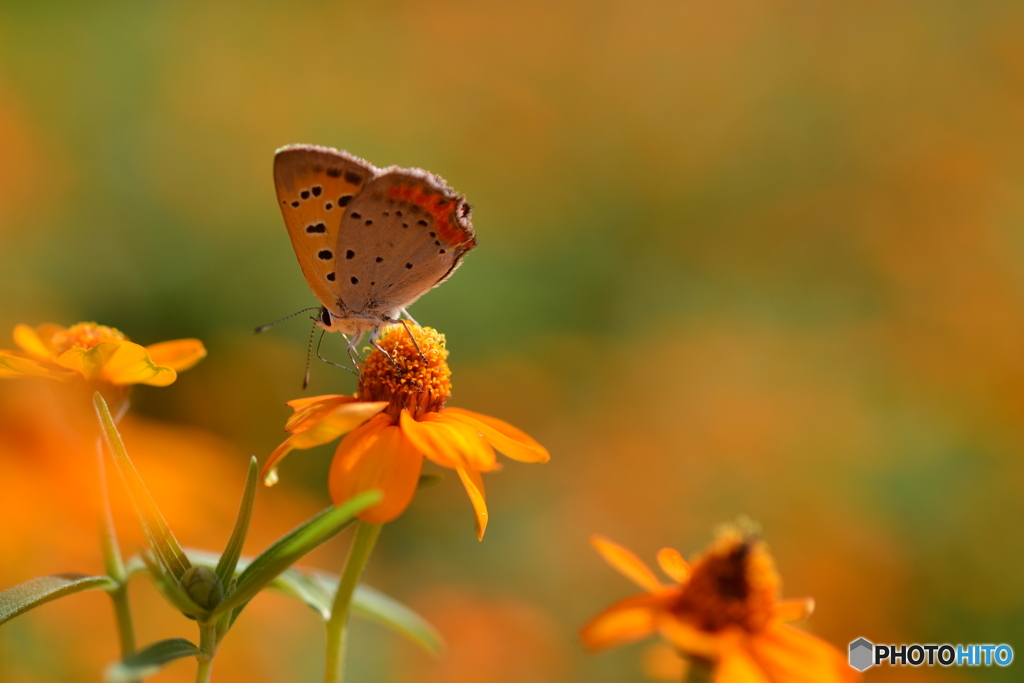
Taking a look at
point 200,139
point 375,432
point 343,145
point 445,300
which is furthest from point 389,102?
point 375,432

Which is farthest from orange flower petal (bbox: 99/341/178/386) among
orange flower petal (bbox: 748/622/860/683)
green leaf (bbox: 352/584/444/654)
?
orange flower petal (bbox: 748/622/860/683)

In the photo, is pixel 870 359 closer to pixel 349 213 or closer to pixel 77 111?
pixel 349 213

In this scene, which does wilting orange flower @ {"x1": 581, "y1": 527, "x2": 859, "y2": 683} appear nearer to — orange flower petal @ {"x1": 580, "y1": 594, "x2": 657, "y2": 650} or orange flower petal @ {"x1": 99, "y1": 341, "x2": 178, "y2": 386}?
orange flower petal @ {"x1": 580, "y1": 594, "x2": 657, "y2": 650}

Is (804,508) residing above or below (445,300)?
below

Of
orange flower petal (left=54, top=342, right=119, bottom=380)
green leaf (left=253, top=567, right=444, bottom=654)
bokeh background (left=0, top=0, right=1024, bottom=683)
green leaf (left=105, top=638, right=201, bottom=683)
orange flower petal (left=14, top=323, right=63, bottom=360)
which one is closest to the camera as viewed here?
green leaf (left=105, top=638, right=201, bottom=683)

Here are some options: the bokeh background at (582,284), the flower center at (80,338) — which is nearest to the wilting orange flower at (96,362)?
the flower center at (80,338)

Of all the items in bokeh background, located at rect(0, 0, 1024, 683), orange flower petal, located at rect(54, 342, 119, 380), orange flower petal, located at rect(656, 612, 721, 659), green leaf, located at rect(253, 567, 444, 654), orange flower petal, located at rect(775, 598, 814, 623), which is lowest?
orange flower petal, located at rect(656, 612, 721, 659)
